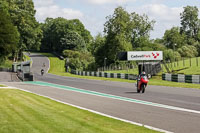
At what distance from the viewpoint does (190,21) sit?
118m

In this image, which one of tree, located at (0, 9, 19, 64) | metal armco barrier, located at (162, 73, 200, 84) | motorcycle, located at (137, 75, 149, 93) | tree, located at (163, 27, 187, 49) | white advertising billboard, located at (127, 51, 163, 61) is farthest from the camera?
tree, located at (163, 27, 187, 49)

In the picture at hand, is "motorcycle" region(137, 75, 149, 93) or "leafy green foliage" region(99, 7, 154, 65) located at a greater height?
"leafy green foliage" region(99, 7, 154, 65)

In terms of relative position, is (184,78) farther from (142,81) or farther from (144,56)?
(144,56)

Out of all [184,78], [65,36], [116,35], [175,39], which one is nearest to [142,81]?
[184,78]

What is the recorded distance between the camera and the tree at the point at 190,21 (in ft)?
381

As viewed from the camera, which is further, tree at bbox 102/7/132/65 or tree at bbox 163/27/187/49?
tree at bbox 163/27/187/49

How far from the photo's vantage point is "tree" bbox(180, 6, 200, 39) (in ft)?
381

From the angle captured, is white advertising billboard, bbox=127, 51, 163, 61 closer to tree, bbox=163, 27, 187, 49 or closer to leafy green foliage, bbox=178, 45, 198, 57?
leafy green foliage, bbox=178, 45, 198, 57

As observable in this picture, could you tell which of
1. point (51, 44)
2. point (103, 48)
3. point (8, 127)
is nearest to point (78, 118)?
point (8, 127)

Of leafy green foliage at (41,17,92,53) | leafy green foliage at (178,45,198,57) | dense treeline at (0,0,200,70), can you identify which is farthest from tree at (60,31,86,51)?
leafy green foliage at (178,45,198,57)

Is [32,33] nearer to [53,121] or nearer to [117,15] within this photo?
[117,15]

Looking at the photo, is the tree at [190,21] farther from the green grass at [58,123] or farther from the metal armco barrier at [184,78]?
the green grass at [58,123]

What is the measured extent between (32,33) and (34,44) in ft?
16.4

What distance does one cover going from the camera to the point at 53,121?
30.6ft
